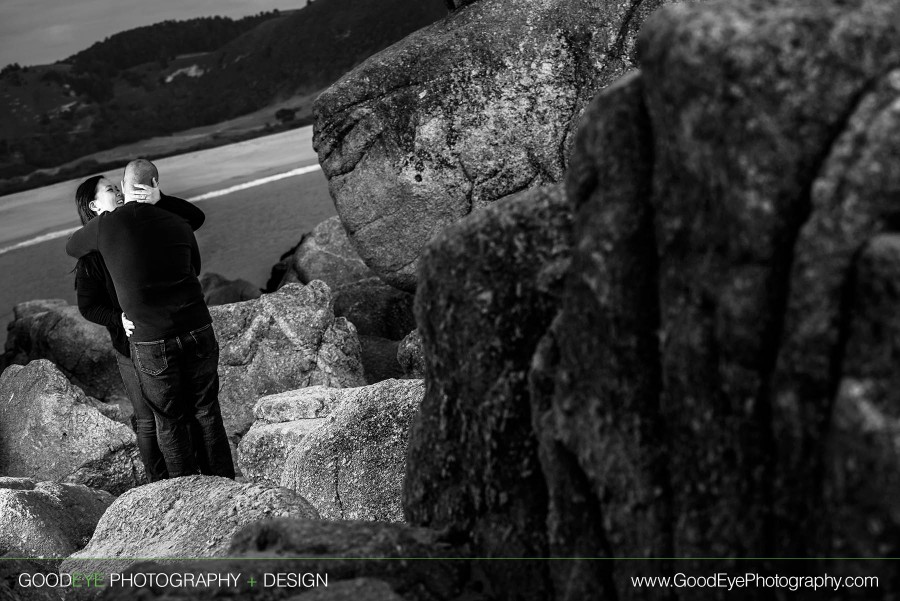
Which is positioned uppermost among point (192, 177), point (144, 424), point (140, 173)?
point (140, 173)

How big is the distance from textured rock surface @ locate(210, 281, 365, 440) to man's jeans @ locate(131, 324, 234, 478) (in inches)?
151

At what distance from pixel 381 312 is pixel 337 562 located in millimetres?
10831

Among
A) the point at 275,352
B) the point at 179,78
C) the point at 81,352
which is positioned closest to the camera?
the point at 275,352

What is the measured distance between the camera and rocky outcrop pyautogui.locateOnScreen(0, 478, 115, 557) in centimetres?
634

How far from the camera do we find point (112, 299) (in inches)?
280

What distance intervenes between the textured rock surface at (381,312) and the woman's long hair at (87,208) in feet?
23.6

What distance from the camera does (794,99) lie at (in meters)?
2.44

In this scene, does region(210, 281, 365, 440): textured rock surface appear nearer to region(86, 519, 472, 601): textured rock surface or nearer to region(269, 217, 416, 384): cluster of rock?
region(269, 217, 416, 384): cluster of rock

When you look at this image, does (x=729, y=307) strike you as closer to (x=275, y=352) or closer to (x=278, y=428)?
(x=278, y=428)

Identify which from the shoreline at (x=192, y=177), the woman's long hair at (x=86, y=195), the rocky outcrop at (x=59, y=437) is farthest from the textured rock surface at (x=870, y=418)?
the shoreline at (x=192, y=177)

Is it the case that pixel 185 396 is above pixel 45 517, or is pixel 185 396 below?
above

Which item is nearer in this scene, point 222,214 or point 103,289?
point 103,289

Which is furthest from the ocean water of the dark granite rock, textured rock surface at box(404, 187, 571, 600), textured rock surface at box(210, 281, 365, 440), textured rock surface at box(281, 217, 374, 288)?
textured rock surface at box(404, 187, 571, 600)

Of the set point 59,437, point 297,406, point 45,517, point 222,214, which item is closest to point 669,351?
point 45,517
